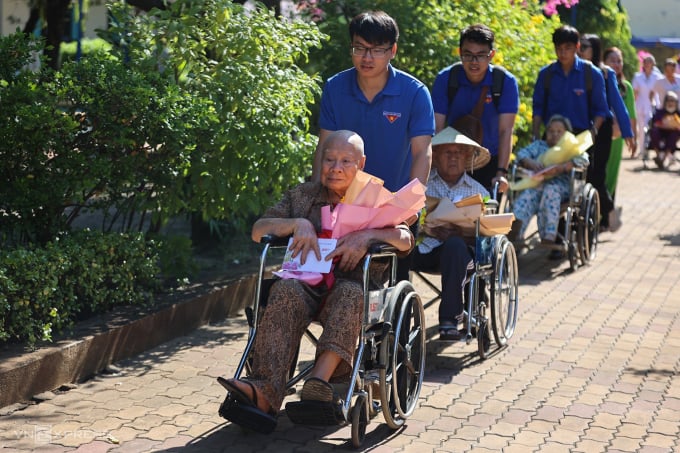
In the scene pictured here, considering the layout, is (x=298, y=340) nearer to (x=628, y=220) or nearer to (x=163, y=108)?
(x=163, y=108)

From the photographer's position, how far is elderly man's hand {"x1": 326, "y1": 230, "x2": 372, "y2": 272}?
5.30m

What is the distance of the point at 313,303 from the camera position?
535 cm

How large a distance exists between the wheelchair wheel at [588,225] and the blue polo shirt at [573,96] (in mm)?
607

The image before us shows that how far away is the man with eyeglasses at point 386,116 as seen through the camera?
5.91 meters

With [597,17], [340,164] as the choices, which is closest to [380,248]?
[340,164]

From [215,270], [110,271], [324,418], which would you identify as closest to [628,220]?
[215,270]

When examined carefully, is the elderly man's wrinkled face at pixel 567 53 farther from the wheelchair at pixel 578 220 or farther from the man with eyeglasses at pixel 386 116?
the man with eyeglasses at pixel 386 116

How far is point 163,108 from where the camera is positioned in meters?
6.84

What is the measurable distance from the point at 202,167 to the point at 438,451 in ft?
9.44

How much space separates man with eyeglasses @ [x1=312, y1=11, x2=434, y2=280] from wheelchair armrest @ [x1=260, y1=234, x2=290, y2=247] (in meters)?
0.52

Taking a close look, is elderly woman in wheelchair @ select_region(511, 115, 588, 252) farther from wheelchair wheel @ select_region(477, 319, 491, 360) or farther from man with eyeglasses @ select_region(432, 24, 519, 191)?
wheelchair wheel @ select_region(477, 319, 491, 360)

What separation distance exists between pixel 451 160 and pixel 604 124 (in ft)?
14.1

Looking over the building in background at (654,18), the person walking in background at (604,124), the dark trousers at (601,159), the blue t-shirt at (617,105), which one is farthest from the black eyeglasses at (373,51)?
the building in background at (654,18)

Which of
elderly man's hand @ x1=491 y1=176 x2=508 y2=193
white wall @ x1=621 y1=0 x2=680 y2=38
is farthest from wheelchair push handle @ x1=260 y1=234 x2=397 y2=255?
white wall @ x1=621 y1=0 x2=680 y2=38
